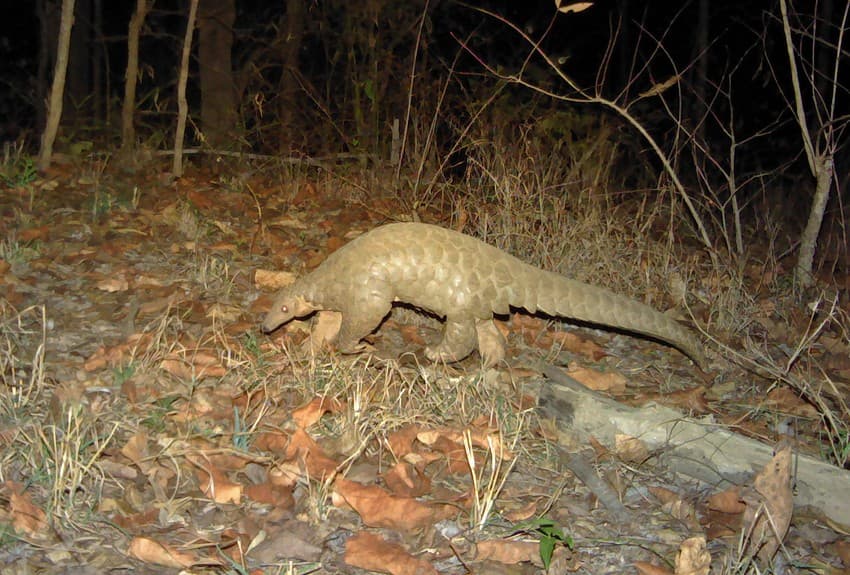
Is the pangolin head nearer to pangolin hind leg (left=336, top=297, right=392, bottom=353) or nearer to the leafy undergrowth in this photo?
the leafy undergrowth

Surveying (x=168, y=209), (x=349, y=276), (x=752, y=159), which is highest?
(x=349, y=276)

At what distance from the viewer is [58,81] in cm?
622

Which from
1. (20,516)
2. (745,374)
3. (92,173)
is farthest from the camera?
(92,173)

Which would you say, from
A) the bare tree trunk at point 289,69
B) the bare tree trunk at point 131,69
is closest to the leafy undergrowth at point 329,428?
the bare tree trunk at point 131,69

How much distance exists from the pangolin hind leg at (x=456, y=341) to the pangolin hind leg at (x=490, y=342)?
11 centimetres

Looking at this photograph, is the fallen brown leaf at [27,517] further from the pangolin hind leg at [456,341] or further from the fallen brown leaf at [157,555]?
the pangolin hind leg at [456,341]

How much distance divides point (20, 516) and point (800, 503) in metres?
2.70

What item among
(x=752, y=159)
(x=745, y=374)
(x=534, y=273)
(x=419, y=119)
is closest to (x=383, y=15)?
(x=419, y=119)

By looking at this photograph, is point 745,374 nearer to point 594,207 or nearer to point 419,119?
point 594,207

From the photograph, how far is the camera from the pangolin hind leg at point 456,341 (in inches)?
158

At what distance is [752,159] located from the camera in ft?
A: 47.2

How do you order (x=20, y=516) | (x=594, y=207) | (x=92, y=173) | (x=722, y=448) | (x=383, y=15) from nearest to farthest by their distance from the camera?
(x=20, y=516) → (x=722, y=448) → (x=594, y=207) → (x=92, y=173) → (x=383, y=15)

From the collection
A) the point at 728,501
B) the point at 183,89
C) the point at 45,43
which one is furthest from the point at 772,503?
the point at 45,43

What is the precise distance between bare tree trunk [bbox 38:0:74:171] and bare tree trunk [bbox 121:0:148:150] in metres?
0.46
